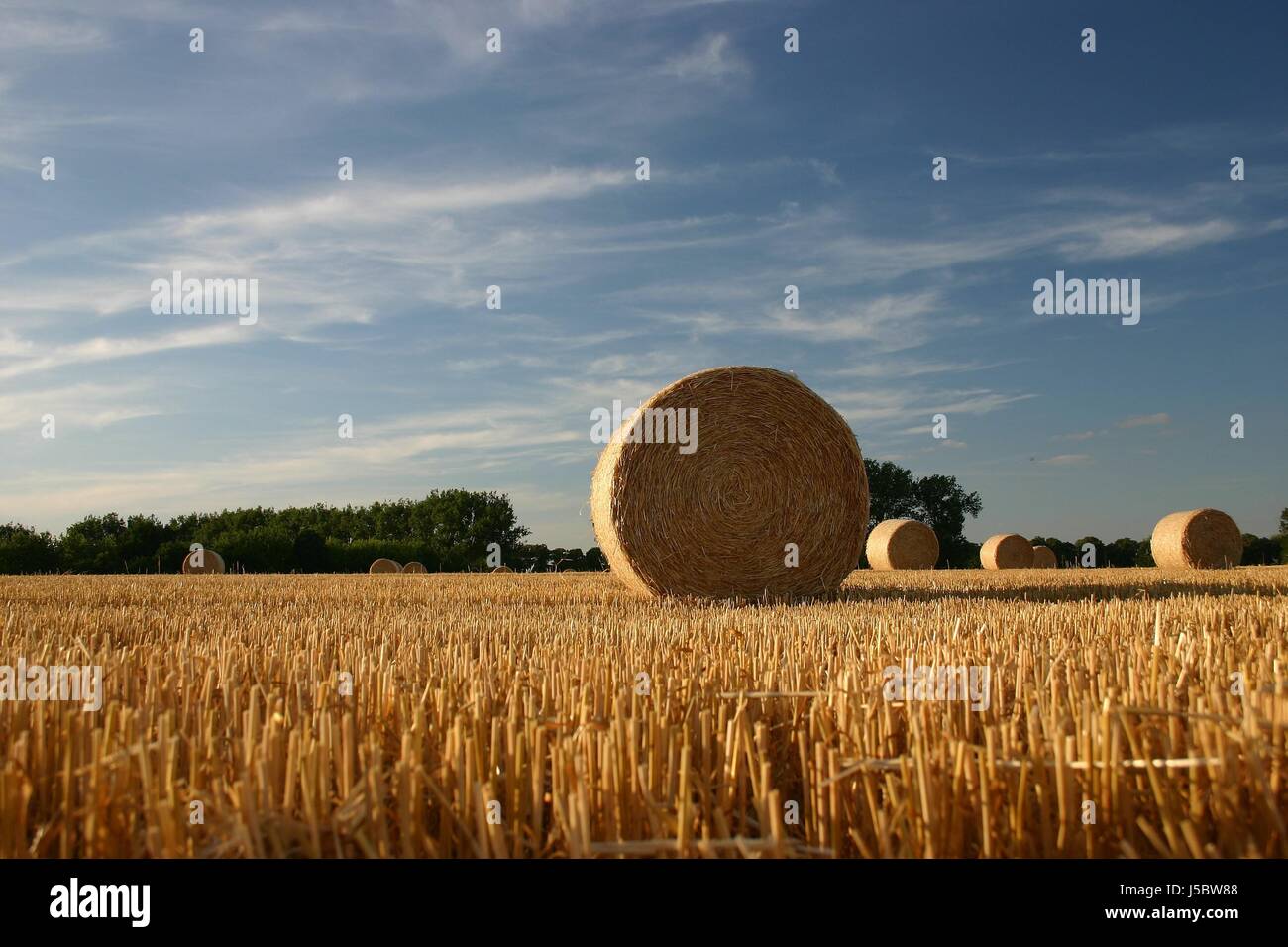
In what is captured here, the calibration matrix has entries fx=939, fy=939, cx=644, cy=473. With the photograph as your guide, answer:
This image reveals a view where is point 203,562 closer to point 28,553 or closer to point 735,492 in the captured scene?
point 28,553

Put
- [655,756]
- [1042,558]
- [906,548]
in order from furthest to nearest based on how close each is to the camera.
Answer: [1042,558]
[906,548]
[655,756]

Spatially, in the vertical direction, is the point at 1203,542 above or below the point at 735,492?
below

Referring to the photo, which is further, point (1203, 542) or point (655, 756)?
point (1203, 542)

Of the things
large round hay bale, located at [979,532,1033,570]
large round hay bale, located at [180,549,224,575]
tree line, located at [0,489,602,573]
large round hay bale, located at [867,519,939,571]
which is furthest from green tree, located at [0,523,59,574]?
large round hay bale, located at [979,532,1033,570]

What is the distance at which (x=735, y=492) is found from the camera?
9.40m

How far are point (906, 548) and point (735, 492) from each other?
50.9 feet

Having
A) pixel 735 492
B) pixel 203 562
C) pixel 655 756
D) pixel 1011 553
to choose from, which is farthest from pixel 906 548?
pixel 655 756

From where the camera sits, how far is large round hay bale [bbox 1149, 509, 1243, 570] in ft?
66.4

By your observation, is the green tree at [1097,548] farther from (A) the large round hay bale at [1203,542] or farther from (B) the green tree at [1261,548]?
(A) the large round hay bale at [1203,542]

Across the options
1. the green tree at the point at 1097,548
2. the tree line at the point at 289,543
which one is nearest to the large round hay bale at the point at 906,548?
the tree line at the point at 289,543

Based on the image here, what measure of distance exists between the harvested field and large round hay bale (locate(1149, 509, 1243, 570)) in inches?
732

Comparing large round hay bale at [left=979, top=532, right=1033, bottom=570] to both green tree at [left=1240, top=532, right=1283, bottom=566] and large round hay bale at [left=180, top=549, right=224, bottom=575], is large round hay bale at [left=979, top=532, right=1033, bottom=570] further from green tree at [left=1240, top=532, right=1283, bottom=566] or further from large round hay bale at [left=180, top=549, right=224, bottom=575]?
large round hay bale at [left=180, top=549, right=224, bottom=575]

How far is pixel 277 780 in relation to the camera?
215 cm
